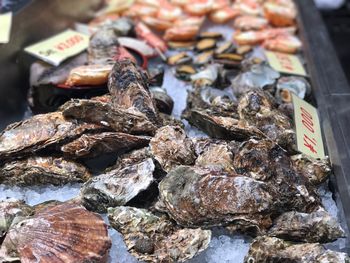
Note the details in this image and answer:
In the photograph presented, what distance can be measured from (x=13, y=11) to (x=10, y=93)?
30 centimetres

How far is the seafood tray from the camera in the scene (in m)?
0.95

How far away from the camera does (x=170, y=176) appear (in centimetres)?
103

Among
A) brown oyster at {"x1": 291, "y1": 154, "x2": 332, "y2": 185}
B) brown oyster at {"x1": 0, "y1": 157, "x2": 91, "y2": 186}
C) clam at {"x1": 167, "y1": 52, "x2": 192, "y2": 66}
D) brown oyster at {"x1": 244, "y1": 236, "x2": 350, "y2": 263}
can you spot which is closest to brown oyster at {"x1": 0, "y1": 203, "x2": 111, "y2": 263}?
brown oyster at {"x1": 0, "y1": 157, "x2": 91, "y2": 186}

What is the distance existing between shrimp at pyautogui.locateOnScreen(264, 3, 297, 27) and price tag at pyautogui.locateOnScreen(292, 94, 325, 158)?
686 mm

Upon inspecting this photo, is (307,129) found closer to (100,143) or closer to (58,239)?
(100,143)

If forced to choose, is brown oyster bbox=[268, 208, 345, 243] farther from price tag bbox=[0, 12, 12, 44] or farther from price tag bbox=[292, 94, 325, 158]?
price tag bbox=[0, 12, 12, 44]

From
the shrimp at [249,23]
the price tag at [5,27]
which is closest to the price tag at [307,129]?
the shrimp at [249,23]

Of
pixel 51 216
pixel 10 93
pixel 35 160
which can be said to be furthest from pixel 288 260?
pixel 10 93

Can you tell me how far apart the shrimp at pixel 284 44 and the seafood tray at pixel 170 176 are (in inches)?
11.7

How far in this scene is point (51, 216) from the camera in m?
0.97

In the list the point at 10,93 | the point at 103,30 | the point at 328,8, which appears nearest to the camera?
the point at 10,93

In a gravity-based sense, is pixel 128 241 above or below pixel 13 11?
below

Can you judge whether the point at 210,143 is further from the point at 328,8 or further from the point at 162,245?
the point at 328,8

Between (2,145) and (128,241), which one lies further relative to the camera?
(2,145)
